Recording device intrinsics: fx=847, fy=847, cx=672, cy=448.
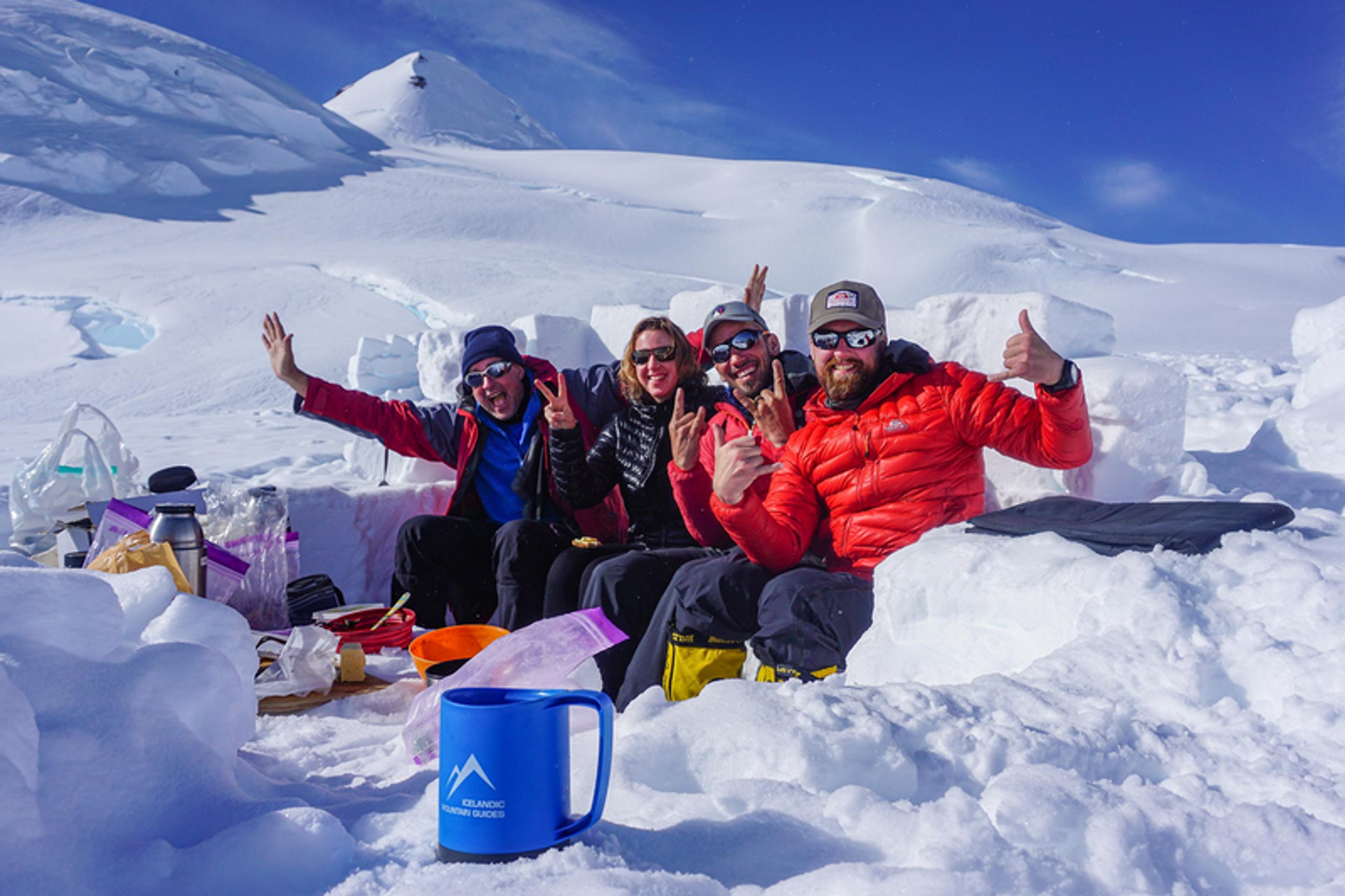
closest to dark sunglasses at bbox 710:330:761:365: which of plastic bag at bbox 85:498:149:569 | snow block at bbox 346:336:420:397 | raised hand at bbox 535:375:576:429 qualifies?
raised hand at bbox 535:375:576:429

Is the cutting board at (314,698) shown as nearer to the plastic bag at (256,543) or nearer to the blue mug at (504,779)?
the plastic bag at (256,543)

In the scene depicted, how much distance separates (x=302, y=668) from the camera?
202cm

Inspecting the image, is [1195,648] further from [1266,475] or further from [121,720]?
[1266,475]

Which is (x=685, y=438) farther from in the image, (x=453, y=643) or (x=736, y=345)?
(x=453, y=643)

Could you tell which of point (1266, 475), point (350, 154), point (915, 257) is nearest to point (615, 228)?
point (915, 257)

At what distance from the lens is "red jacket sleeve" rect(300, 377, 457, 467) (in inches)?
140

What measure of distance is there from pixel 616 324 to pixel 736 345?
246 centimetres

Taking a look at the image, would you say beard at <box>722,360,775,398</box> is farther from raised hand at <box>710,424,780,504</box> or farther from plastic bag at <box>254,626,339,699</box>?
plastic bag at <box>254,626,339,699</box>

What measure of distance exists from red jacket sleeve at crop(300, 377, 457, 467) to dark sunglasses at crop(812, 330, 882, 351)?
1.81 meters

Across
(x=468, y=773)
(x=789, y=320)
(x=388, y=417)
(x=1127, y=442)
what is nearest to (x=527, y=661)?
(x=468, y=773)

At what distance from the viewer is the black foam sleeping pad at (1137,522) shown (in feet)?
5.54

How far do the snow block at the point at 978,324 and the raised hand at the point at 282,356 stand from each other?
2444 mm

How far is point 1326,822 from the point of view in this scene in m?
0.95

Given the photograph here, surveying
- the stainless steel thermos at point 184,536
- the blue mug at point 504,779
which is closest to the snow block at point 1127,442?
the blue mug at point 504,779
